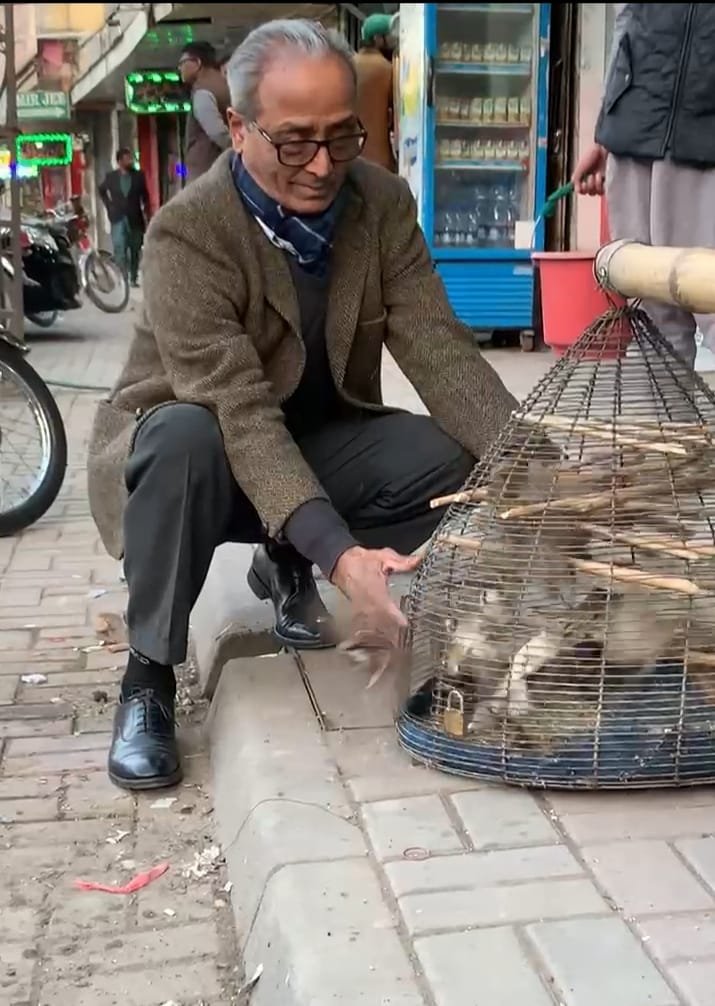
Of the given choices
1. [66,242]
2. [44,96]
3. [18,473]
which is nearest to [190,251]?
[18,473]

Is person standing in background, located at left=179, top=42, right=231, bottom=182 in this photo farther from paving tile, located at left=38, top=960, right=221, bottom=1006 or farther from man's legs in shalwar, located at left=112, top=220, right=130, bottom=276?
man's legs in shalwar, located at left=112, top=220, right=130, bottom=276

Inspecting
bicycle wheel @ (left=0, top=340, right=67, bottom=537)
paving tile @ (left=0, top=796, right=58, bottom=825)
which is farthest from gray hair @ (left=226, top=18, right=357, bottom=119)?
bicycle wheel @ (left=0, top=340, right=67, bottom=537)

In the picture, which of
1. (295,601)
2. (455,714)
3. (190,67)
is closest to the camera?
(455,714)

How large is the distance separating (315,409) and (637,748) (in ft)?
3.64

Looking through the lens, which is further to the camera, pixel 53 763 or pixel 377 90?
pixel 377 90

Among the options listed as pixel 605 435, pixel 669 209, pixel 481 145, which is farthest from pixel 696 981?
pixel 481 145

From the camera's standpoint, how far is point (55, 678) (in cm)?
316

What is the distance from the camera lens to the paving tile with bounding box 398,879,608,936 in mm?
1771

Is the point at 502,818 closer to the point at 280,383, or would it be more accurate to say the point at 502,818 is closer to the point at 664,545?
the point at 664,545

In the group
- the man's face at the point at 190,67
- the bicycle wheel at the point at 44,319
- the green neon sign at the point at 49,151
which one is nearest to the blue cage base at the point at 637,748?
the man's face at the point at 190,67

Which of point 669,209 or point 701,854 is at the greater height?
point 669,209

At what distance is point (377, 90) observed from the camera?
9.23 m

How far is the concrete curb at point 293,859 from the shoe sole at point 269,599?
17 cm

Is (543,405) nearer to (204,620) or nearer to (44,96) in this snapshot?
(204,620)
